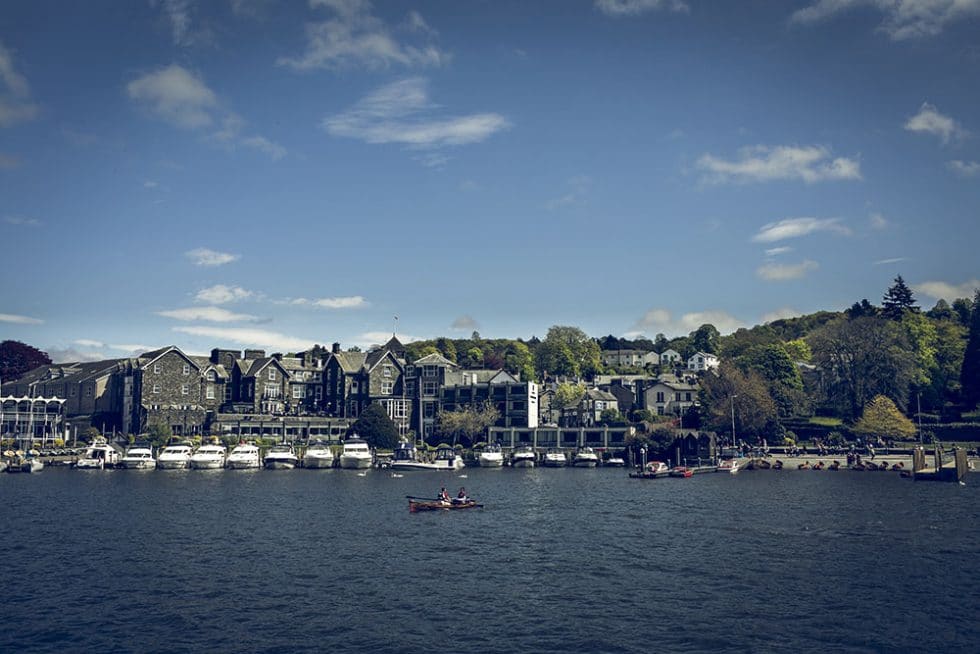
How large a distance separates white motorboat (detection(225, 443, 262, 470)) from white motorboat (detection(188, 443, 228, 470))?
58.0 inches

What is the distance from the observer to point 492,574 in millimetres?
45281

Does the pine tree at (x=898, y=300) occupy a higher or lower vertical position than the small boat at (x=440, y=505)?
higher

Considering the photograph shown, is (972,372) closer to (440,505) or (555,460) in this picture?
(555,460)

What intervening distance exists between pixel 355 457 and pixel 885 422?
83985 mm


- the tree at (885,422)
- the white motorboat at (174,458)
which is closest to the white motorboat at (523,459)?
the white motorboat at (174,458)

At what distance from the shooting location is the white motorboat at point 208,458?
121 m

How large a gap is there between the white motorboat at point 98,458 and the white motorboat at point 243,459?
17342 mm

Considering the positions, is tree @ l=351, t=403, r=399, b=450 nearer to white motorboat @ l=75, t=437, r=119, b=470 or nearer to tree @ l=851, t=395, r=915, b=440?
white motorboat @ l=75, t=437, r=119, b=470

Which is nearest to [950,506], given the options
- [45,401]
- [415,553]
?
[415,553]

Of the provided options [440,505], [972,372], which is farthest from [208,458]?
[972,372]

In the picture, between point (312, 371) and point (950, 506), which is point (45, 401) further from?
point (950, 506)

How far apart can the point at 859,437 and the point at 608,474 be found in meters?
48.6

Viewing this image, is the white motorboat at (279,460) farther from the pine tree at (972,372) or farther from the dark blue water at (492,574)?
the pine tree at (972,372)

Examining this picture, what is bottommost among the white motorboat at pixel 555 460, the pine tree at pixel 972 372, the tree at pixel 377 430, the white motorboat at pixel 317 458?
the white motorboat at pixel 555 460
